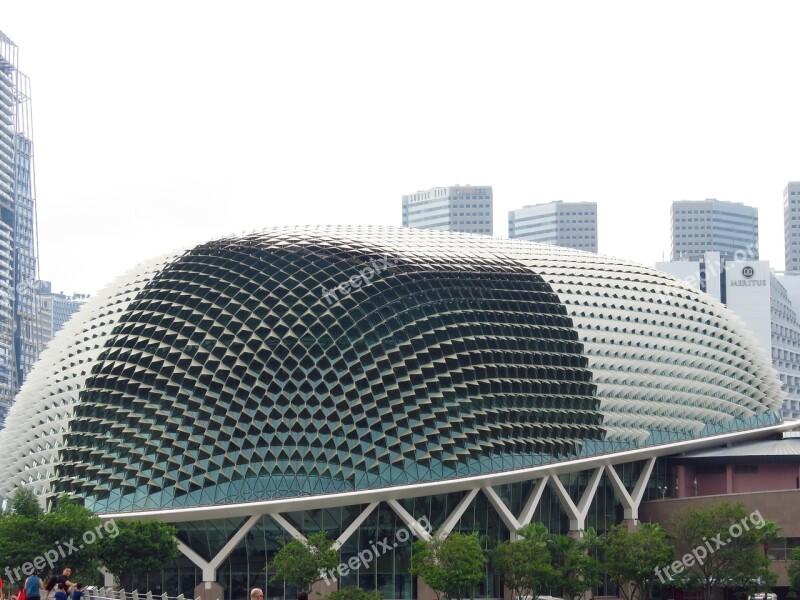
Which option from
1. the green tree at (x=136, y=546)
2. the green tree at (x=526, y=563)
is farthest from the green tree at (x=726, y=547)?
the green tree at (x=136, y=546)

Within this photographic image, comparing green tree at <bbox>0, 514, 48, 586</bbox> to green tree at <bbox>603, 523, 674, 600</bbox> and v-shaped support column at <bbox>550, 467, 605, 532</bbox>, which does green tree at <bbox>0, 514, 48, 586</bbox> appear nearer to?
green tree at <bbox>603, 523, 674, 600</bbox>

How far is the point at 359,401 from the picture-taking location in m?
87.7

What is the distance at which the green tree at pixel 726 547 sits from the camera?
268ft

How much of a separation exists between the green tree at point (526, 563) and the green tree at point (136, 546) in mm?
20435

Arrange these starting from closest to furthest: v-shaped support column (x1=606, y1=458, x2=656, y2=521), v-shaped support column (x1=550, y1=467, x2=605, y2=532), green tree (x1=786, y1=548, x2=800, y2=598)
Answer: green tree (x1=786, y1=548, x2=800, y2=598) < v-shaped support column (x1=550, y1=467, x2=605, y2=532) < v-shaped support column (x1=606, y1=458, x2=656, y2=521)

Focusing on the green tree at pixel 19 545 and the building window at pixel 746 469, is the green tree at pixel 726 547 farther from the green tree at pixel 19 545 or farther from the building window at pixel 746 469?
the green tree at pixel 19 545

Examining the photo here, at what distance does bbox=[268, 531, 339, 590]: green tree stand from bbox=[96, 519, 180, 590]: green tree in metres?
6.58

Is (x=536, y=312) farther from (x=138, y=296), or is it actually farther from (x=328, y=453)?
(x=138, y=296)

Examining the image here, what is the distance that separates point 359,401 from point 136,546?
1881 cm

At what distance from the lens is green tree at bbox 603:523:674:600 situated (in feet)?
269

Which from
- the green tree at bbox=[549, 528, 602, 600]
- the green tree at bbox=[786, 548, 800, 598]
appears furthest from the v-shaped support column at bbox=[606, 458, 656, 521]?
the green tree at bbox=[786, 548, 800, 598]

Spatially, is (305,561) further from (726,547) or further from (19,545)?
(726,547)

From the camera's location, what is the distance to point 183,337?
91750 millimetres

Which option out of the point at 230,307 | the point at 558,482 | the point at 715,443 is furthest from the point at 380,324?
the point at 715,443
